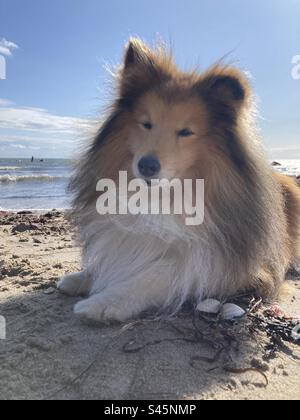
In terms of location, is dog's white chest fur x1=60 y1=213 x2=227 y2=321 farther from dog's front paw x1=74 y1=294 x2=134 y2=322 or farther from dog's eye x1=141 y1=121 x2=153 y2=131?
dog's eye x1=141 y1=121 x2=153 y2=131

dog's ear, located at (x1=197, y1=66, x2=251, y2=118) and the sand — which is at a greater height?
dog's ear, located at (x1=197, y1=66, x2=251, y2=118)

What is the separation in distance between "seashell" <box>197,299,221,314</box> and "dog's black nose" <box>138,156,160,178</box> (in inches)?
34.1

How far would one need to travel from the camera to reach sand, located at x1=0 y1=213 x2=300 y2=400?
1.83 m

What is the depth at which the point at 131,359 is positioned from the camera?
2.07 metres

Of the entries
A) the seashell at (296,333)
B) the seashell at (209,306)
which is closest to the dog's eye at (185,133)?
the seashell at (209,306)

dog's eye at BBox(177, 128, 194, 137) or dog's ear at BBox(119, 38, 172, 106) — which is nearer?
dog's eye at BBox(177, 128, 194, 137)

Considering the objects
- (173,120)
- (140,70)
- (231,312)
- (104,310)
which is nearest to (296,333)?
(231,312)

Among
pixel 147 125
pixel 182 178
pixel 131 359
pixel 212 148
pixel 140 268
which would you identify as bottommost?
pixel 131 359

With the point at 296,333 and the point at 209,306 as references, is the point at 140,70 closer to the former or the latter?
the point at 209,306

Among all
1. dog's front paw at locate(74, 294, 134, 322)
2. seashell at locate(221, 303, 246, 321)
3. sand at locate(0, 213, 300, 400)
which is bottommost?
sand at locate(0, 213, 300, 400)

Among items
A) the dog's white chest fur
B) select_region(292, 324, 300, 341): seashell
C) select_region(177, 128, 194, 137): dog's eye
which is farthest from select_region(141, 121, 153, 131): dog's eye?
select_region(292, 324, 300, 341): seashell

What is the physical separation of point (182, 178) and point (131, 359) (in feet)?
4.03

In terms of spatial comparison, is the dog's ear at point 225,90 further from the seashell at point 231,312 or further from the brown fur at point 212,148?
the seashell at point 231,312

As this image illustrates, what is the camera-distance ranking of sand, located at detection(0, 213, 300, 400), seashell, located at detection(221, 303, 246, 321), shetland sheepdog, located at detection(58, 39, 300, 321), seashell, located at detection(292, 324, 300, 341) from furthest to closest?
shetland sheepdog, located at detection(58, 39, 300, 321)
seashell, located at detection(221, 303, 246, 321)
seashell, located at detection(292, 324, 300, 341)
sand, located at detection(0, 213, 300, 400)
